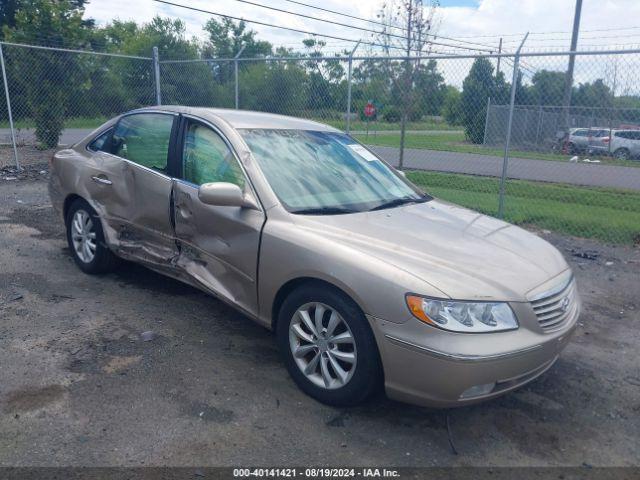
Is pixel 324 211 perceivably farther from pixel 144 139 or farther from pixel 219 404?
pixel 144 139

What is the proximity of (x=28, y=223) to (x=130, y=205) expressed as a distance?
11.6ft

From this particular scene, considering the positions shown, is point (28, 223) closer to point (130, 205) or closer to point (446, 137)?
point (130, 205)

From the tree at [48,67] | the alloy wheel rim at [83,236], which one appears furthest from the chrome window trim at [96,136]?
the tree at [48,67]

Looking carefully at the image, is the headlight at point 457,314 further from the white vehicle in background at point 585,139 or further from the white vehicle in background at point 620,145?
the white vehicle in background at point 585,139

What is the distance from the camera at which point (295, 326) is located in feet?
11.0

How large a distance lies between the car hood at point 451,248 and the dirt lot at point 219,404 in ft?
2.77

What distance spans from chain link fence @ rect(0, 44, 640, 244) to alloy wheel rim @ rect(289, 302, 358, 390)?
4.93 meters

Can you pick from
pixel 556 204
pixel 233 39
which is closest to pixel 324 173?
pixel 556 204

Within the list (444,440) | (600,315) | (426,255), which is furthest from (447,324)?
(600,315)

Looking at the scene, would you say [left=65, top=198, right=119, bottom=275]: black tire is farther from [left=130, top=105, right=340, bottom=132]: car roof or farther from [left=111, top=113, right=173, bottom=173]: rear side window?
[left=130, top=105, right=340, bottom=132]: car roof

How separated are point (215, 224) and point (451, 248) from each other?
63.6 inches

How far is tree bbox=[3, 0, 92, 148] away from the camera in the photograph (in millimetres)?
13340

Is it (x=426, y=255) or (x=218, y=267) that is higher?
(x=426, y=255)

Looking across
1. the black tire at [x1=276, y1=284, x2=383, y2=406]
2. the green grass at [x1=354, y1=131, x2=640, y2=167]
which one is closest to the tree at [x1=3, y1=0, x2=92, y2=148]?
the green grass at [x1=354, y1=131, x2=640, y2=167]
